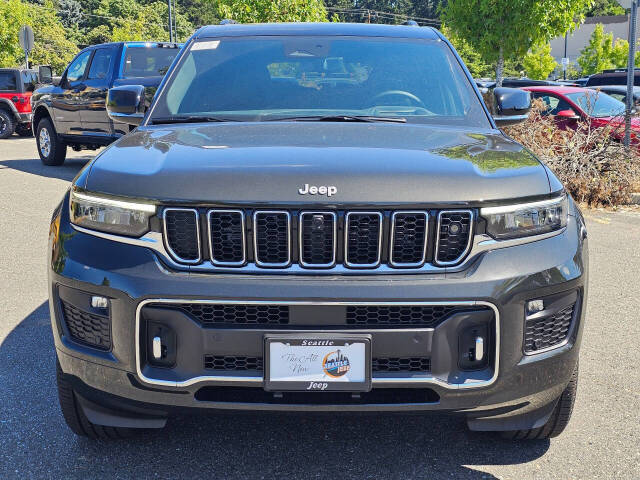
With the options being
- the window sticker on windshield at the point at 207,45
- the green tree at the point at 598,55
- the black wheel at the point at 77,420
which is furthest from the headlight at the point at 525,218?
the green tree at the point at 598,55

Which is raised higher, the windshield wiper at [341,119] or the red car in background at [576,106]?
the windshield wiper at [341,119]

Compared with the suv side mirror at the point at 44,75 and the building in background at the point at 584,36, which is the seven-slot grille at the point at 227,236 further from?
the building in background at the point at 584,36

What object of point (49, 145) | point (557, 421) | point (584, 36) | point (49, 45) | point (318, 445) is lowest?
point (584, 36)

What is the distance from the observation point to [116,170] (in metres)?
2.84

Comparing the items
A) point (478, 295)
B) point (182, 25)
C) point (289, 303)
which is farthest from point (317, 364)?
point (182, 25)

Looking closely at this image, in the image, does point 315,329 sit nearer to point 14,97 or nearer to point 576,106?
point 576,106

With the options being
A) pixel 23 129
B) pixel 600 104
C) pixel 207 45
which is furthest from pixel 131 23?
pixel 207 45

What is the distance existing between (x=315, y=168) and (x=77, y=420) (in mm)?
1369

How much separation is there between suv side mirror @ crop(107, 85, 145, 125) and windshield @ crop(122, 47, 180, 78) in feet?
27.3

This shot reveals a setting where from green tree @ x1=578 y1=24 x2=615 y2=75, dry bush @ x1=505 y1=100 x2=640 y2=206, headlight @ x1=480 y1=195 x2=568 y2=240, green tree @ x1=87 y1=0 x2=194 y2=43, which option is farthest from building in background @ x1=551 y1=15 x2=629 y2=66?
headlight @ x1=480 y1=195 x2=568 y2=240

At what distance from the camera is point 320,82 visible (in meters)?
3.98

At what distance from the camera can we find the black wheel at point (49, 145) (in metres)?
13.8

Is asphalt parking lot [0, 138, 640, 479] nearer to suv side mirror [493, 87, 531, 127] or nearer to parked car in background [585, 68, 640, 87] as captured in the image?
suv side mirror [493, 87, 531, 127]

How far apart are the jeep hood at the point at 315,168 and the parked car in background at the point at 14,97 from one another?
18054 mm
